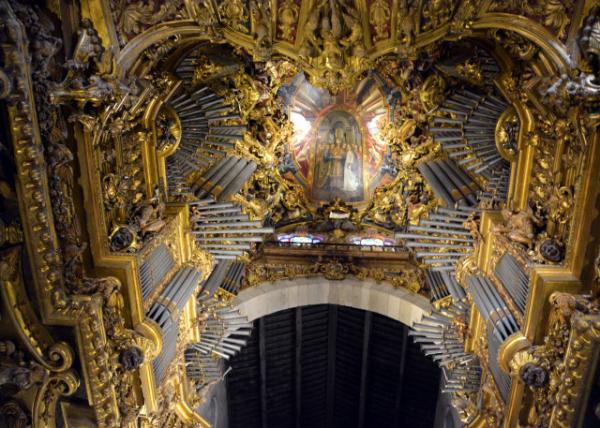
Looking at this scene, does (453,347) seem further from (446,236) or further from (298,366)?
(298,366)

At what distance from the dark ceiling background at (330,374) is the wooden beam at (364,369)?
0.03m

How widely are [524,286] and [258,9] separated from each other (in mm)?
5587

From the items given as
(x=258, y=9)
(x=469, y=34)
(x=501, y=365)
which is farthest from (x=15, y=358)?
(x=469, y=34)

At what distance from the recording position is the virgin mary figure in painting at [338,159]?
15.4 m

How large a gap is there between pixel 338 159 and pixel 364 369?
5.63m

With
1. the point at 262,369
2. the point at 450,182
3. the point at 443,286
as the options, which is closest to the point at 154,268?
the point at 450,182

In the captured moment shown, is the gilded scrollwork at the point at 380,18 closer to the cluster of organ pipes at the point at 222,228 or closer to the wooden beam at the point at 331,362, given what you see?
the cluster of organ pipes at the point at 222,228

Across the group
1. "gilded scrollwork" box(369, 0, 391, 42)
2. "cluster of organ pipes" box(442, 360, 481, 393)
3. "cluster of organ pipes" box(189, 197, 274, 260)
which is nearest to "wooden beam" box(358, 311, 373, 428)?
"cluster of organ pipes" box(442, 360, 481, 393)

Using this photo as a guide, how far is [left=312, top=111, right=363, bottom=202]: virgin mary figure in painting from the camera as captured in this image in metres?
15.4

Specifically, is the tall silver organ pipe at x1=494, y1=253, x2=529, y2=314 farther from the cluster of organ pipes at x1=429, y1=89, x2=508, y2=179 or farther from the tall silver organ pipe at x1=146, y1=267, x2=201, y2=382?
the tall silver organ pipe at x1=146, y1=267, x2=201, y2=382

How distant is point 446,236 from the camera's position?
11.4m

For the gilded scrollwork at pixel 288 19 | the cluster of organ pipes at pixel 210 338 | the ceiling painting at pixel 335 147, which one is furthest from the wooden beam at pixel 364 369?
the gilded scrollwork at pixel 288 19

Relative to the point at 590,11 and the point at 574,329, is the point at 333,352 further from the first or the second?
the point at 590,11

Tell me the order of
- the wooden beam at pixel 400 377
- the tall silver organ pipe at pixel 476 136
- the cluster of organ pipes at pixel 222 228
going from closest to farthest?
the tall silver organ pipe at pixel 476 136, the cluster of organ pipes at pixel 222 228, the wooden beam at pixel 400 377
